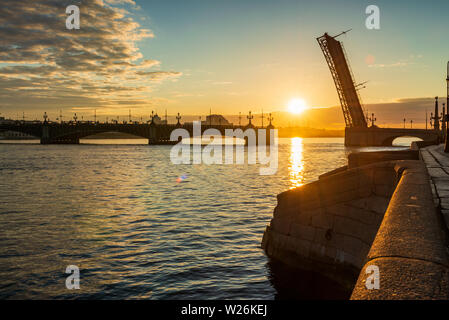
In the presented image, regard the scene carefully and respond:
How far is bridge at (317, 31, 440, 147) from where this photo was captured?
68.6m

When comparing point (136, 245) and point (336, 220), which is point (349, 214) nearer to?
point (336, 220)

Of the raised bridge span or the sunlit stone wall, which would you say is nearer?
the sunlit stone wall

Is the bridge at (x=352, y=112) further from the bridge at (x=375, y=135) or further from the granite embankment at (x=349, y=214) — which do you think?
the granite embankment at (x=349, y=214)

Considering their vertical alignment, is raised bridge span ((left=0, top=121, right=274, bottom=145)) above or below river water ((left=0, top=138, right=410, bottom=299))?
above

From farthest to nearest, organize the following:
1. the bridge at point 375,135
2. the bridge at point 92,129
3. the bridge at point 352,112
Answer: the bridge at point 92,129 → the bridge at point 375,135 → the bridge at point 352,112

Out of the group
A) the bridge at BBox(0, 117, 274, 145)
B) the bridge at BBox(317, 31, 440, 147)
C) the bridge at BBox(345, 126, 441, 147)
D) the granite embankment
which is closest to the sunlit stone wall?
the granite embankment

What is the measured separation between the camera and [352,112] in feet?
268

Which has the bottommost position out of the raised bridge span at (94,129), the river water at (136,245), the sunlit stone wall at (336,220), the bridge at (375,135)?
the river water at (136,245)

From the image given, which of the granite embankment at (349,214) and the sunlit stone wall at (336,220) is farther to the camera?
the sunlit stone wall at (336,220)

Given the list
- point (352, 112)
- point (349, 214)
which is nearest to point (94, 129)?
point (352, 112)

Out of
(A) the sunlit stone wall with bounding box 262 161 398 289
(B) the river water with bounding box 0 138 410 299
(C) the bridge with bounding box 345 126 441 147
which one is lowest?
(B) the river water with bounding box 0 138 410 299

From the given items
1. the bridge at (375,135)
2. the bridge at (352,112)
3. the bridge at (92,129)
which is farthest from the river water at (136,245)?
the bridge at (92,129)

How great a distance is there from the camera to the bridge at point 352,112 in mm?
68562

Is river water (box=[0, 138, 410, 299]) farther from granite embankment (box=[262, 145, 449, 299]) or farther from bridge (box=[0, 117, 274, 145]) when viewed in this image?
bridge (box=[0, 117, 274, 145])
